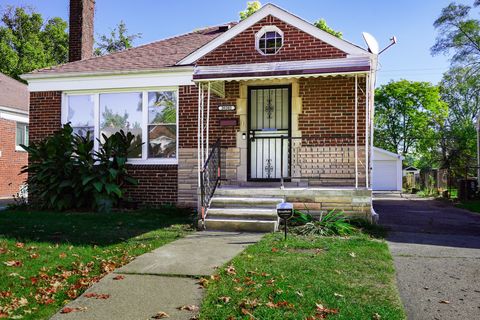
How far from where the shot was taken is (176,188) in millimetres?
10766

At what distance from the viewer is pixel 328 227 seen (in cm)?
764

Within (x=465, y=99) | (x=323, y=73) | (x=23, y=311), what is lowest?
(x=23, y=311)

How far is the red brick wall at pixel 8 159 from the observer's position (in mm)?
17922

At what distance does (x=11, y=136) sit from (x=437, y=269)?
58.3 ft

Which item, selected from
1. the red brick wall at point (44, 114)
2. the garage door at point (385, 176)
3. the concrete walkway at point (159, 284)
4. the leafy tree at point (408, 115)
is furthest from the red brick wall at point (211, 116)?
the leafy tree at point (408, 115)

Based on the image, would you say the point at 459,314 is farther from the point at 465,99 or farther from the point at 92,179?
the point at 465,99

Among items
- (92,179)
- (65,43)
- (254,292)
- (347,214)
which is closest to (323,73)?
(347,214)

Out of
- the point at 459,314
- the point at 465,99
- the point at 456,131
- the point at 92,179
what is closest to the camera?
the point at 459,314

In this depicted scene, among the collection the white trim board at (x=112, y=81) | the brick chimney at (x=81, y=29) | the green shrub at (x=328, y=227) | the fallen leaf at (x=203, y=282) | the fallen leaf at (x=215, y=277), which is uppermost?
the brick chimney at (x=81, y=29)

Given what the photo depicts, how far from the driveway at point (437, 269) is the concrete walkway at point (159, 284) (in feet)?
6.83

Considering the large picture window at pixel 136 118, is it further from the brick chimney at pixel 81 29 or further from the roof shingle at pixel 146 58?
the brick chimney at pixel 81 29

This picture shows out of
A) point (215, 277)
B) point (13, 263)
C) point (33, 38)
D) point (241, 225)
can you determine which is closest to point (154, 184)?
point (241, 225)

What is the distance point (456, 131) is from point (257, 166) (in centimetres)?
3336

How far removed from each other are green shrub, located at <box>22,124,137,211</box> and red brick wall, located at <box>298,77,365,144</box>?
14.1 feet
